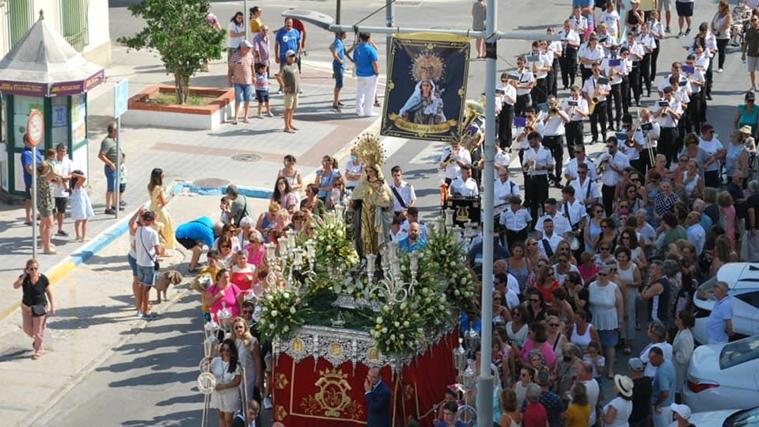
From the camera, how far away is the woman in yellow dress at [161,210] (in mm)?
23219

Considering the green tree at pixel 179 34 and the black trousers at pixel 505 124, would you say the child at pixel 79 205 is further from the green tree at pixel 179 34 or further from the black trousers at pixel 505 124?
the black trousers at pixel 505 124

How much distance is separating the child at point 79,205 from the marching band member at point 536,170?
6952 mm

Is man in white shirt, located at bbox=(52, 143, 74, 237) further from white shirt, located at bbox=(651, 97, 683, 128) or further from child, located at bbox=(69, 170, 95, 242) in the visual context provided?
white shirt, located at bbox=(651, 97, 683, 128)

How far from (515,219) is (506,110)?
6635 millimetres

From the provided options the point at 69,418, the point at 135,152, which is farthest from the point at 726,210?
the point at 135,152

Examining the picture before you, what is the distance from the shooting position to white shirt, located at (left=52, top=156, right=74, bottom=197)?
23.8m

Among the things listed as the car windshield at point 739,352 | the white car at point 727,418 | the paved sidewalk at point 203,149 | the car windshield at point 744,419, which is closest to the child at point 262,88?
the paved sidewalk at point 203,149

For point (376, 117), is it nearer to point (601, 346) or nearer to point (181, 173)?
point (181, 173)

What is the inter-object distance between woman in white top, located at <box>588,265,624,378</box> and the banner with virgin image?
397 cm

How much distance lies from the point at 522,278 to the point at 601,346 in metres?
1.49

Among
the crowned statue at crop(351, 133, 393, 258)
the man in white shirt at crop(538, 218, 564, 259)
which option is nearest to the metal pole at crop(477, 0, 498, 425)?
the crowned statue at crop(351, 133, 393, 258)

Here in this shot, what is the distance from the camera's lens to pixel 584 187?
22.9 meters

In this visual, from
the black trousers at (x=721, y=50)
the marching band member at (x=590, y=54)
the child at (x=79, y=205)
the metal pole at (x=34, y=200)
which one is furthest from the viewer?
the black trousers at (x=721, y=50)

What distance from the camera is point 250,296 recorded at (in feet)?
63.0
